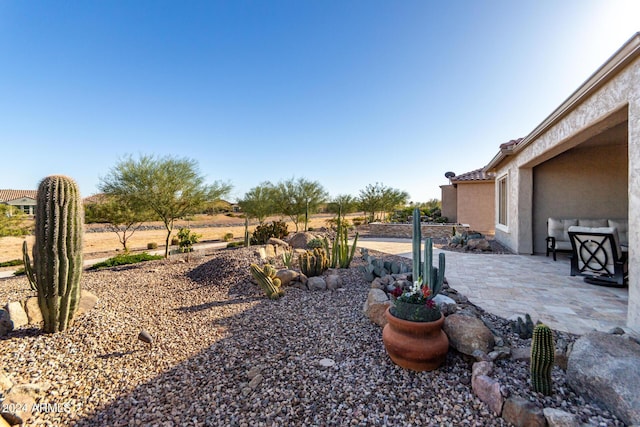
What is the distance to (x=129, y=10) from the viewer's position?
7477 millimetres

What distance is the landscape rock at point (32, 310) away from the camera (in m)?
3.71

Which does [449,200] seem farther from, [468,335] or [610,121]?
[468,335]

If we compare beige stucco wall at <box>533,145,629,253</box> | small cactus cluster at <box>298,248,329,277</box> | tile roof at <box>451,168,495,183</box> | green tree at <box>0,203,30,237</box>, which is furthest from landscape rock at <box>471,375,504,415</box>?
green tree at <box>0,203,30,237</box>

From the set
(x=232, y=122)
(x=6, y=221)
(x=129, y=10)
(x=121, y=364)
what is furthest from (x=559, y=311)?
(x=6, y=221)

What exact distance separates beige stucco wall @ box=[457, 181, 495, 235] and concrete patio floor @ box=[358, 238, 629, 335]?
8.99m

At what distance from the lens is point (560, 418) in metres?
1.78

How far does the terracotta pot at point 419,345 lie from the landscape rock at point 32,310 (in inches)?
181

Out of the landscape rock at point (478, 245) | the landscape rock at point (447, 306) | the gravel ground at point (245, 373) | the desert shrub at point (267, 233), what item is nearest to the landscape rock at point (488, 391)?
the gravel ground at point (245, 373)

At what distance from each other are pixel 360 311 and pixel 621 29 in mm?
6255

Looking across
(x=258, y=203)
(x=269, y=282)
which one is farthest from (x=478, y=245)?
(x=258, y=203)

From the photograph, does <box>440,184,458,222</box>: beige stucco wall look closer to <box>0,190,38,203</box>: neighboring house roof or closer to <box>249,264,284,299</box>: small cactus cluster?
<box>249,264,284,299</box>: small cactus cluster

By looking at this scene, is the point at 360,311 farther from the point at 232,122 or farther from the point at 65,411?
the point at 232,122

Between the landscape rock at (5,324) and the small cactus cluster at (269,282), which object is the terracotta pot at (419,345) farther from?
the landscape rock at (5,324)

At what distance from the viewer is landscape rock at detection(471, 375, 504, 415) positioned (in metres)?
2.03
